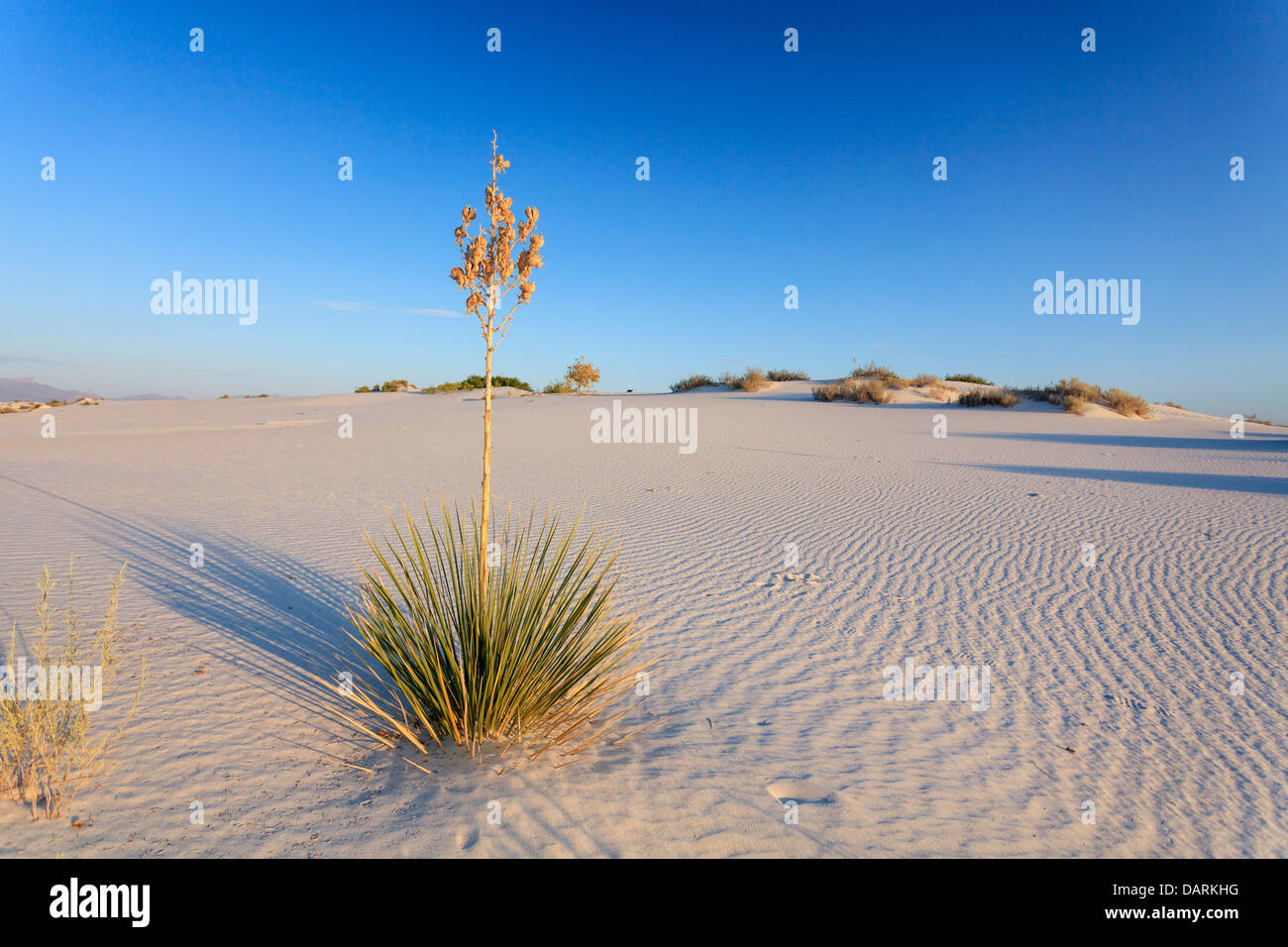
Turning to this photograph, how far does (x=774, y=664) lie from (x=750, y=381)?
2220 cm

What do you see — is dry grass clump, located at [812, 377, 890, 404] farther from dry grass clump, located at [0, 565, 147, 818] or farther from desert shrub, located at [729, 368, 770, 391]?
dry grass clump, located at [0, 565, 147, 818]

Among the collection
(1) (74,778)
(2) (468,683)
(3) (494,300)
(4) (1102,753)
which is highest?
(3) (494,300)

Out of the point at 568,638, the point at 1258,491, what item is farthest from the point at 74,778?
the point at 1258,491

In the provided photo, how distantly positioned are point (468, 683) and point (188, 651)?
2243 millimetres

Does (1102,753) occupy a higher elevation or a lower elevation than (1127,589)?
lower

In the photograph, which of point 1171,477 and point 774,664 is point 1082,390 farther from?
point 774,664

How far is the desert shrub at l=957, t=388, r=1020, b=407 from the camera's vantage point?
67.6 feet

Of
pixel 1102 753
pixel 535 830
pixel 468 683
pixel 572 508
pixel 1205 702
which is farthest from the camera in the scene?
pixel 572 508

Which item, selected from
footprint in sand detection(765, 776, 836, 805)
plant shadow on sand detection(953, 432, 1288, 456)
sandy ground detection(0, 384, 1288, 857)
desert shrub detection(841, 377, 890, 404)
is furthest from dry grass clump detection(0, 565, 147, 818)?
desert shrub detection(841, 377, 890, 404)

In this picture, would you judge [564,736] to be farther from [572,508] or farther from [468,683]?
[572,508]

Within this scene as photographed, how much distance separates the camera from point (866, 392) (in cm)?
2178

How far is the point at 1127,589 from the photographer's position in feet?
17.6

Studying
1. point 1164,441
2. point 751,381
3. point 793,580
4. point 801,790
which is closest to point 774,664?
point 801,790
